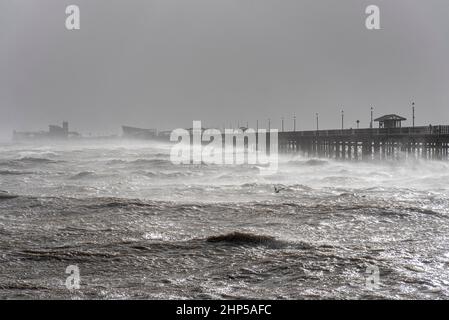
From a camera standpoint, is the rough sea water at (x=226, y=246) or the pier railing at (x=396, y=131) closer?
the rough sea water at (x=226, y=246)

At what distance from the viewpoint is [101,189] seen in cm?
2158

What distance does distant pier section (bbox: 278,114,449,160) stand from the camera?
37.0 meters

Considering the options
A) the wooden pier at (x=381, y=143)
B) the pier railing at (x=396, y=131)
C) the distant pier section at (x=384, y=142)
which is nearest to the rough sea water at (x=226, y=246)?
the wooden pier at (x=381, y=143)

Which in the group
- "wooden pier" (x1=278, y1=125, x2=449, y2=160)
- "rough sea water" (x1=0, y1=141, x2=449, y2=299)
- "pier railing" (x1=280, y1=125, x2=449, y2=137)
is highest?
"pier railing" (x1=280, y1=125, x2=449, y2=137)

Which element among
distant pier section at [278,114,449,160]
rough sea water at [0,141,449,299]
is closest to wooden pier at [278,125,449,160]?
distant pier section at [278,114,449,160]

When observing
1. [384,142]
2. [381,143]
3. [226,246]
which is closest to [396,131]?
[384,142]

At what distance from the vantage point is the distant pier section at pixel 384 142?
37.0m

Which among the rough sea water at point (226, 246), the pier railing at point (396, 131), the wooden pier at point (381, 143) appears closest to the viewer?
the rough sea water at point (226, 246)

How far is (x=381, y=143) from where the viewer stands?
45219 mm

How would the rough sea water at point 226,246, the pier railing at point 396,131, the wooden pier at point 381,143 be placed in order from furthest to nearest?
the pier railing at point 396,131, the wooden pier at point 381,143, the rough sea water at point 226,246

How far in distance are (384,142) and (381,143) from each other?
2.78 ft

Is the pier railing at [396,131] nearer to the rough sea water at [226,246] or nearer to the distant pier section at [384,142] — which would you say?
the distant pier section at [384,142]

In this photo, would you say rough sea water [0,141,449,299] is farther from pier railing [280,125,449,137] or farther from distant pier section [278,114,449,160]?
pier railing [280,125,449,137]
